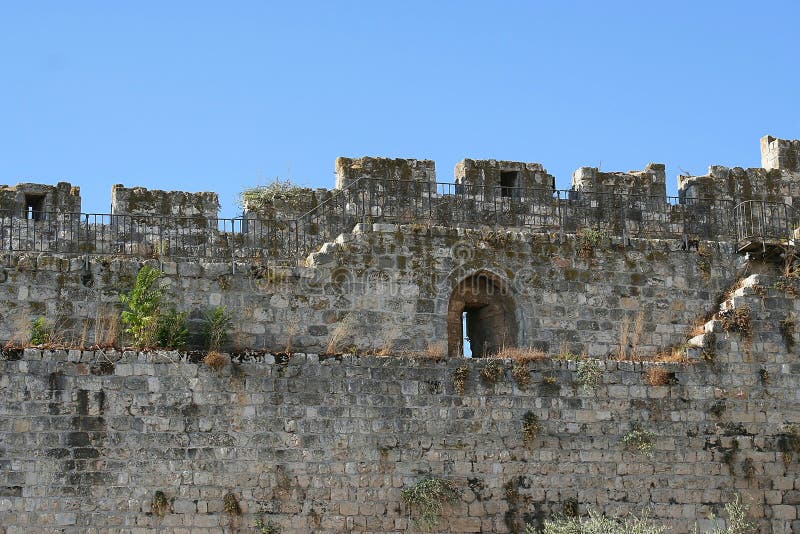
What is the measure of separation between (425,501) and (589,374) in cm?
322

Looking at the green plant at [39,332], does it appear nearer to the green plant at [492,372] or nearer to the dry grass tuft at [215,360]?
the dry grass tuft at [215,360]

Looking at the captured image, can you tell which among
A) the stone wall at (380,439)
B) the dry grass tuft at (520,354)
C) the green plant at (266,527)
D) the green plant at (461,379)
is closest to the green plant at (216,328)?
the stone wall at (380,439)

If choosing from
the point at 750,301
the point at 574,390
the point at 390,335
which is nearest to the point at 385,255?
the point at 390,335

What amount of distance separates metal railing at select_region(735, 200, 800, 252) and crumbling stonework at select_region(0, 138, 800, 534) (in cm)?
279

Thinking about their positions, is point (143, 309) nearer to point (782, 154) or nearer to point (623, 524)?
point (623, 524)

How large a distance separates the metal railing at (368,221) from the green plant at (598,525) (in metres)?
5.71

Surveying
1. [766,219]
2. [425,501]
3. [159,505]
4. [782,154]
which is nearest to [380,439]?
[425,501]

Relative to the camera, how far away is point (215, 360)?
19672 mm

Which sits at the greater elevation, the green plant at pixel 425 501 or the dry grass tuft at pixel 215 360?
the dry grass tuft at pixel 215 360

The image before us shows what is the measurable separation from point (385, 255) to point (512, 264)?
6.76ft

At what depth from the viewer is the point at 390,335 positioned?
21.2 meters

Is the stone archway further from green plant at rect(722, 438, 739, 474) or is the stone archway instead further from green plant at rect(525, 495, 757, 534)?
green plant at rect(722, 438, 739, 474)

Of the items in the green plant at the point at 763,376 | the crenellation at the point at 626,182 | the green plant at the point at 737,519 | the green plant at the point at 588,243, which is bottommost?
the green plant at the point at 737,519

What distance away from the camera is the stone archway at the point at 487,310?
21906 mm
